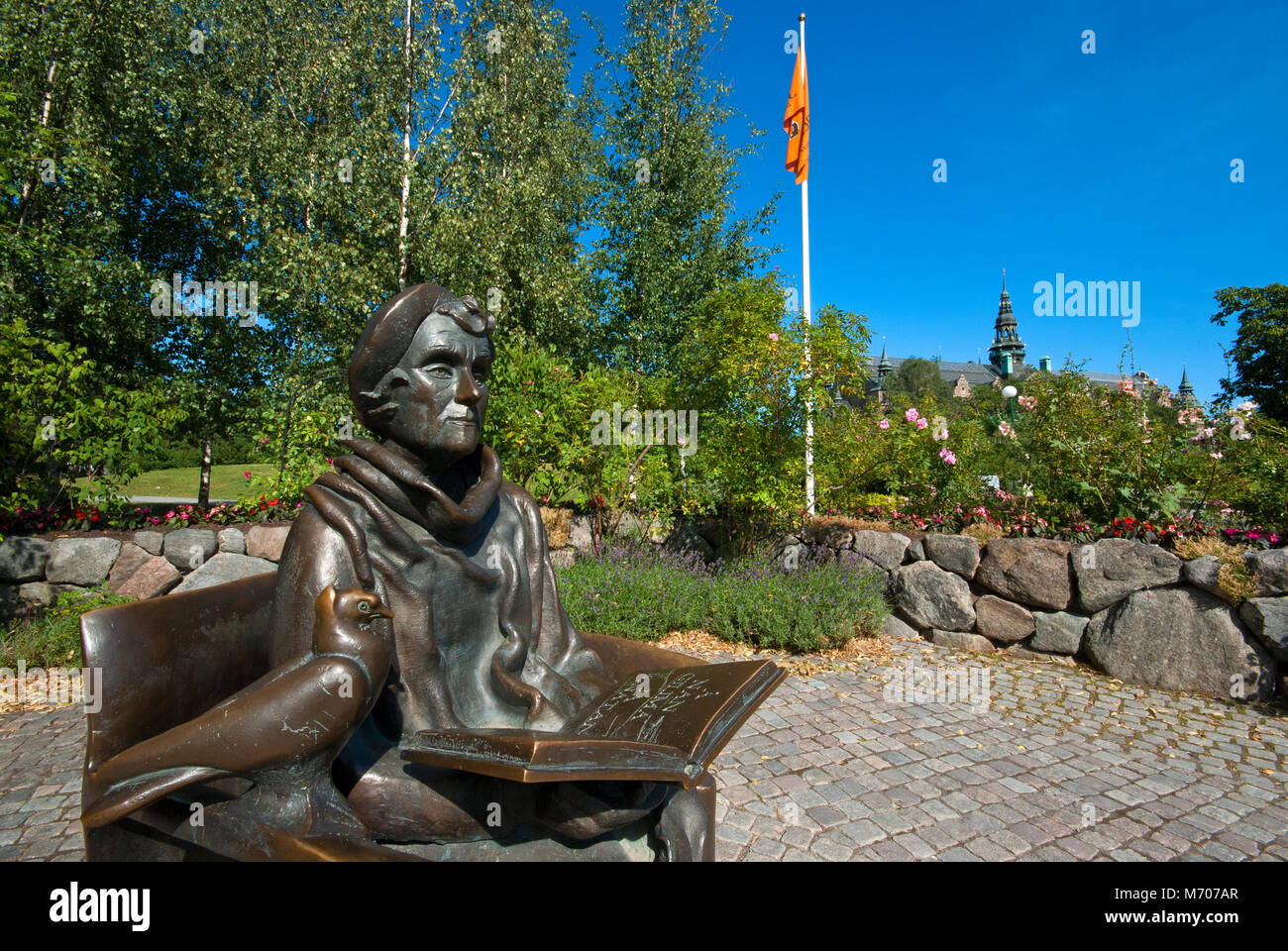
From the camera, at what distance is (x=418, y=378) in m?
1.84

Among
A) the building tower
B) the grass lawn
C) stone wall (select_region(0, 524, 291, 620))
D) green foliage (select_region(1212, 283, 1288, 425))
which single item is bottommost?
stone wall (select_region(0, 524, 291, 620))

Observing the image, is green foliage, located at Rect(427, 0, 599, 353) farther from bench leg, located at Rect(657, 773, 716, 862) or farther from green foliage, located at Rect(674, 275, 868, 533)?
bench leg, located at Rect(657, 773, 716, 862)

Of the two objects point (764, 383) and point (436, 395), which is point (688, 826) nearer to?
point (436, 395)

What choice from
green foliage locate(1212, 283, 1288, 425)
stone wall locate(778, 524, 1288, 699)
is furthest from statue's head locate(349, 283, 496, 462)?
green foliage locate(1212, 283, 1288, 425)

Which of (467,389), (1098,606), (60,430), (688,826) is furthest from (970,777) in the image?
(60,430)

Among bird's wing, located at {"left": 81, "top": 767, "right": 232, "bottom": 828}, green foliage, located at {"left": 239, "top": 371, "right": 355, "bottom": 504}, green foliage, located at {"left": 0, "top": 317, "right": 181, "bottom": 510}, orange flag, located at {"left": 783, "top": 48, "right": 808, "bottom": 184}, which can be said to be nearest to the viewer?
bird's wing, located at {"left": 81, "top": 767, "right": 232, "bottom": 828}

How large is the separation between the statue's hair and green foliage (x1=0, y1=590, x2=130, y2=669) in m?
5.40

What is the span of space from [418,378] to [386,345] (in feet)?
0.41

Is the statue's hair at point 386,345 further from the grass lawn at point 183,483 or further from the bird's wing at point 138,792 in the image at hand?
the grass lawn at point 183,483

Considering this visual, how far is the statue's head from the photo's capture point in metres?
1.82

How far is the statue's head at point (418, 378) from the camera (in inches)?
71.6

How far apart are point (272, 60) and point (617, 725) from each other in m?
14.6

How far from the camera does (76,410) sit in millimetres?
6199
